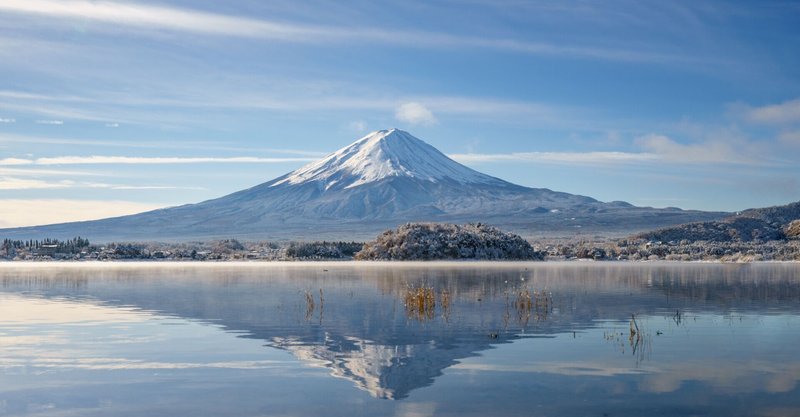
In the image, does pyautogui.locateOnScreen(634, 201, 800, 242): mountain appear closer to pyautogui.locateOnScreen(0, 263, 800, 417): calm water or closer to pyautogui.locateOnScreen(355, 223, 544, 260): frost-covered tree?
pyautogui.locateOnScreen(355, 223, 544, 260): frost-covered tree

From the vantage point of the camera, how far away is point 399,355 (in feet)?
45.5

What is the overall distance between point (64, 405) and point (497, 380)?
5358 mm

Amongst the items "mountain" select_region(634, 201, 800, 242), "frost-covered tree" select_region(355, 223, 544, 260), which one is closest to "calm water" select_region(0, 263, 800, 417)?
"frost-covered tree" select_region(355, 223, 544, 260)

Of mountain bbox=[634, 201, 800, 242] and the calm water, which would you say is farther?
mountain bbox=[634, 201, 800, 242]

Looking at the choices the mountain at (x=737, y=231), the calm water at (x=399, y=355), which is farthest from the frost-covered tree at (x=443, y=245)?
the calm water at (x=399, y=355)

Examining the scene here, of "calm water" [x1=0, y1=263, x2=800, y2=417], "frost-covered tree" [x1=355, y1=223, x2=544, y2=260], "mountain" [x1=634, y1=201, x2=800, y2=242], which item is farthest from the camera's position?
"mountain" [x1=634, y1=201, x2=800, y2=242]

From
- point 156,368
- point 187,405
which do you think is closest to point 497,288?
point 156,368

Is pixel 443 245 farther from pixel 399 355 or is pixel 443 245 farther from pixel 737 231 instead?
pixel 399 355

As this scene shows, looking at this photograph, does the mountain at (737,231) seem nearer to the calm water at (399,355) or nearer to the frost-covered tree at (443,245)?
the frost-covered tree at (443,245)

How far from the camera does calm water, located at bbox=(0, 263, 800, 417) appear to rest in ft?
34.0

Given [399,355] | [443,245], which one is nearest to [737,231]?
[443,245]

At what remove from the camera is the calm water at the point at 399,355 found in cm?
1037

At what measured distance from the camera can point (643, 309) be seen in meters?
21.9

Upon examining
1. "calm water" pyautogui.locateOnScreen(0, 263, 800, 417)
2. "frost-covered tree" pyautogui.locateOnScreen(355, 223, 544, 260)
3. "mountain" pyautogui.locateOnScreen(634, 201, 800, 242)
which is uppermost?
"mountain" pyautogui.locateOnScreen(634, 201, 800, 242)
